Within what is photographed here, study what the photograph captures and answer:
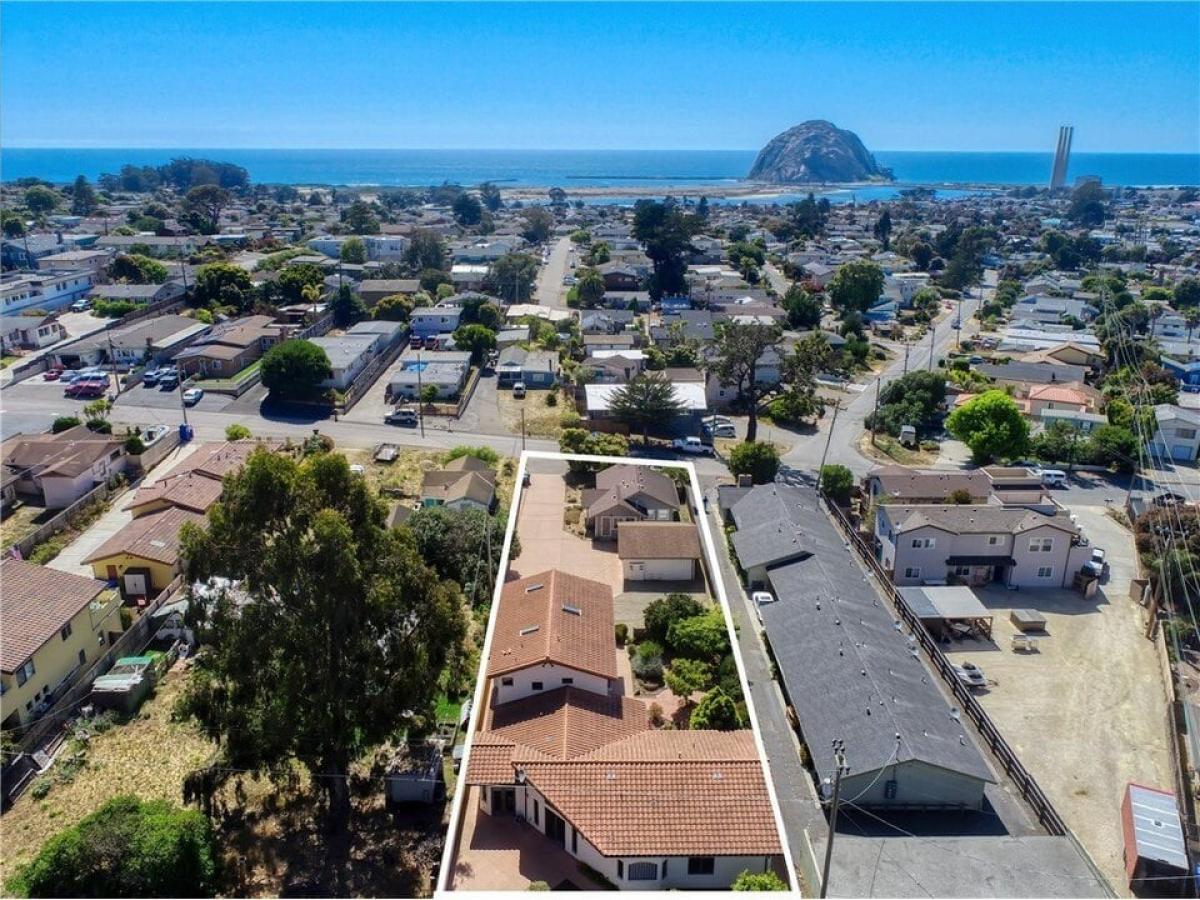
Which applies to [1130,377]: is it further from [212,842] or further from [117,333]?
[117,333]

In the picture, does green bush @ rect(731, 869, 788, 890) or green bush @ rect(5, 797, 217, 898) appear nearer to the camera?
green bush @ rect(731, 869, 788, 890)

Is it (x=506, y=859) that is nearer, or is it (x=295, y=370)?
(x=506, y=859)

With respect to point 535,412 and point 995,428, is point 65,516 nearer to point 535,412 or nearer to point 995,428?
point 535,412

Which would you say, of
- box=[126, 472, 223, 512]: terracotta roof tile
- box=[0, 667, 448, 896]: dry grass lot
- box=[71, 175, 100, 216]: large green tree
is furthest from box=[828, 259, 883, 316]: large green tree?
box=[71, 175, 100, 216]: large green tree

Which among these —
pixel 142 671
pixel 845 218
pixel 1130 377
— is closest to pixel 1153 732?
pixel 142 671

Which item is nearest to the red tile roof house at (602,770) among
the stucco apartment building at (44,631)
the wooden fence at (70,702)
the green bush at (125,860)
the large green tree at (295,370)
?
the green bush at (125,860)

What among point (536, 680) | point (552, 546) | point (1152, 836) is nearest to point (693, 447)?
point (552, 546)

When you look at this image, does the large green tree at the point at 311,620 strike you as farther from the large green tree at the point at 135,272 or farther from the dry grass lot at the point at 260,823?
the large green tree at the point at 135,272

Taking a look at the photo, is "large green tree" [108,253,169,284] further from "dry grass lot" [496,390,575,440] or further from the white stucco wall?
the white stucco wall
